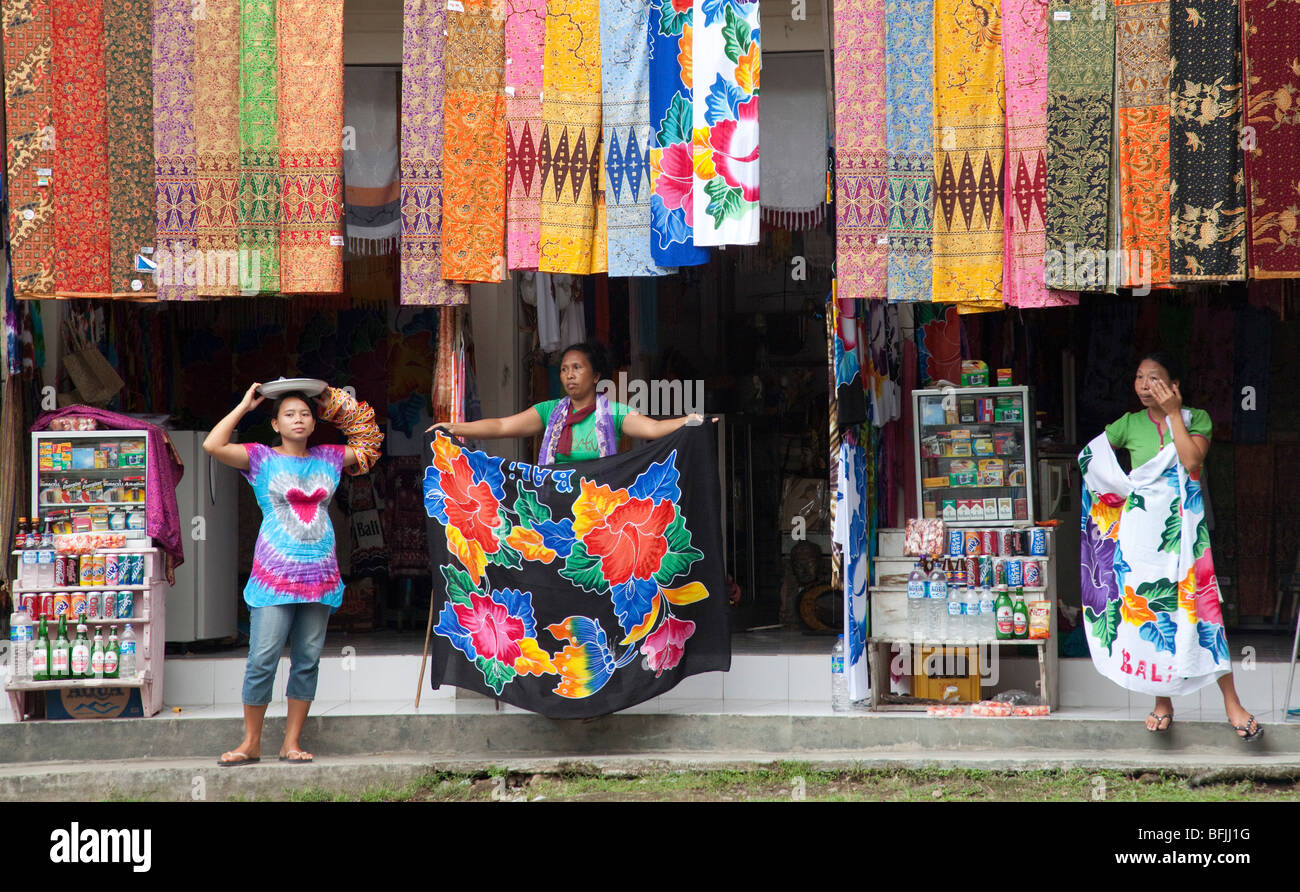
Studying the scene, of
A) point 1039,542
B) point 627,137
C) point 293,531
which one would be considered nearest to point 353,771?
point 293,531

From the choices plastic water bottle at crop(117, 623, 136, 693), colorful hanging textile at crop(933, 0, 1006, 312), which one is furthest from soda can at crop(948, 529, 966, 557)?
plastic water bottle at crop(117, 623, 136, 693)

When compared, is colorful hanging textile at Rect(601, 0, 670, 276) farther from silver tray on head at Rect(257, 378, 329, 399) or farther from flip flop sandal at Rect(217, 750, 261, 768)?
flip flop sandal at Rect(217, 750, 261, 768)

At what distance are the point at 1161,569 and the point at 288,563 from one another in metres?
4.28

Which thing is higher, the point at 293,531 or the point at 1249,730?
the point at 293,531

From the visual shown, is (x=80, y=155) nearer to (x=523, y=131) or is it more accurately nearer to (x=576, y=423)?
(x=523, y=131)

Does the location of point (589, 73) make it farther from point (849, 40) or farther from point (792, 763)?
point (792, 763)

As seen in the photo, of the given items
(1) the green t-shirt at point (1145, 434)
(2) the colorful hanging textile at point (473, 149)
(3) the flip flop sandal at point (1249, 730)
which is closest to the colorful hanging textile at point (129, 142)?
(2) the colorful hanging textile at point (473, 149)

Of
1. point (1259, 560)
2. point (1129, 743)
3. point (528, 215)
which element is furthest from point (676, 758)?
point (1259, 560)

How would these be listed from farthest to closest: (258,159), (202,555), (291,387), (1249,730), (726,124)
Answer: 1. (202,555)
2. (258,159)
3. (726,124)
4. (291,387)
5. (1249,730)

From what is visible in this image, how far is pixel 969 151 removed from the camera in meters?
6.71

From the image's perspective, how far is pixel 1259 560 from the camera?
9.15m

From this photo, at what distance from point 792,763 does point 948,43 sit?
3.75 m

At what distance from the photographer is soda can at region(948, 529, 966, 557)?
7023 millimetres

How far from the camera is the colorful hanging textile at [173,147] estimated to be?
697cm
